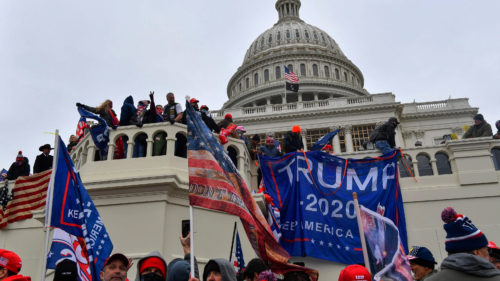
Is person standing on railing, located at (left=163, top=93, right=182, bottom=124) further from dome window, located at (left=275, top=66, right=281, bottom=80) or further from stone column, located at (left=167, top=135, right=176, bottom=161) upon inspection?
dome window, located at (left=275, top=66, right=281, bottom=80)

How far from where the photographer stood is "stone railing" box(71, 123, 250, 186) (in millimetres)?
8688

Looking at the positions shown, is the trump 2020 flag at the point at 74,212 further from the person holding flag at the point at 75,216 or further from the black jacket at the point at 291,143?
the black jacket at the point at 291,143

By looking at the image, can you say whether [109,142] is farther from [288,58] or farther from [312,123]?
[288,58]

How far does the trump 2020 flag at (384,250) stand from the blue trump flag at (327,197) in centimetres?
269

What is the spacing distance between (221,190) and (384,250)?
277 centimetres

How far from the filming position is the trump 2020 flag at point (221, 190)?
16.6 feet

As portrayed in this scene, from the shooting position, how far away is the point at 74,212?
6254mm

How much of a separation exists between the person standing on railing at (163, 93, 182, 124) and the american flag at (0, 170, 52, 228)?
352 cm

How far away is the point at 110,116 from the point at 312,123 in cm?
4029

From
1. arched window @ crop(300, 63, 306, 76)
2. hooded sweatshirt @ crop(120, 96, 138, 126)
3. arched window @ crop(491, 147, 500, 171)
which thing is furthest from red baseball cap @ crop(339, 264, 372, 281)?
arched window @ crop(300, 63, 306, 76)

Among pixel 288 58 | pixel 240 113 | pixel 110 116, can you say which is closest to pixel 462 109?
pixel 240 113

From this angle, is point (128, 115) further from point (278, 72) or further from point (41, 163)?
point (278, 72)

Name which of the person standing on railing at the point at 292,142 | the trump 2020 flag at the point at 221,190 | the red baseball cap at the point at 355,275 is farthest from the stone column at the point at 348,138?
the red baseball cap at the point at 355,275

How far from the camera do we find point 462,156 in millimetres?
10500
